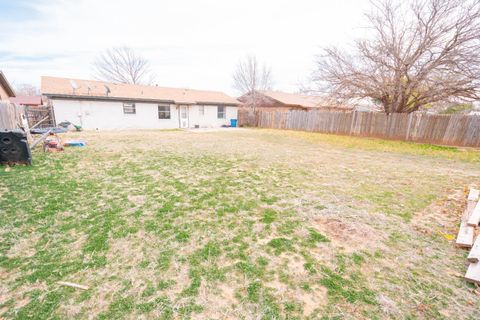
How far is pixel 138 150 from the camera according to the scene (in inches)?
296

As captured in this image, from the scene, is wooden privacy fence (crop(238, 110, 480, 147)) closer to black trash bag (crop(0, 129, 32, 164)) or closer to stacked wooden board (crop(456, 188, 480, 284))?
stacked wooden board (crop(456, 188, 480, 284))

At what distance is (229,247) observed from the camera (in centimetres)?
237

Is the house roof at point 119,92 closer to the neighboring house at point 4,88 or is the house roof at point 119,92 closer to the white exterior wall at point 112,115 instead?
the white exterior wall at point 112,115

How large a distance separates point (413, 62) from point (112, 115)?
17.6 meters

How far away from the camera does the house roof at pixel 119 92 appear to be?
505 inches

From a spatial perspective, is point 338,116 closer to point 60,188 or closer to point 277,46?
point 277,46

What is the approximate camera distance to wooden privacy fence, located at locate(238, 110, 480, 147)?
32.3 ft

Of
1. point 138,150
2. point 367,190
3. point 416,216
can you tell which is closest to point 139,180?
point 138,150

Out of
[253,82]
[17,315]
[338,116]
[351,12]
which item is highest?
[351,12]

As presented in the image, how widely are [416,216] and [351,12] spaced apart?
495 inches

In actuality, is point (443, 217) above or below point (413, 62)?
below

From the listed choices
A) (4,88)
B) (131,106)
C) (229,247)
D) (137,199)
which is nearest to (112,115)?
(131,106)

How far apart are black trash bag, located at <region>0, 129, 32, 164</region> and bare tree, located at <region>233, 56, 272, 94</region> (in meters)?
18.7

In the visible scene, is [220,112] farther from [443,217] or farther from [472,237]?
[472,237]
